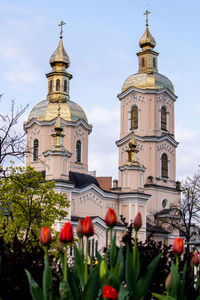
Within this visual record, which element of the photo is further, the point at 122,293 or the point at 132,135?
the point at 132,135

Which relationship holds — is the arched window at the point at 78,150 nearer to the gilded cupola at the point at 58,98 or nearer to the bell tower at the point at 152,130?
the gilded cupola at the point at 58,98

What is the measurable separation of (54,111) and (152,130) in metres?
8.92

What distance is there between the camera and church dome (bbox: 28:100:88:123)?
4491cm

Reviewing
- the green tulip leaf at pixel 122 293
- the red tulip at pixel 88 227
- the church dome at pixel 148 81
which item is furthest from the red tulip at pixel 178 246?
the church dome at pixel 148 81

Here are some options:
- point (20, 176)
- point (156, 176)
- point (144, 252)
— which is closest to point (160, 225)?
point (156, 176)

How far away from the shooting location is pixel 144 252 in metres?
6.51

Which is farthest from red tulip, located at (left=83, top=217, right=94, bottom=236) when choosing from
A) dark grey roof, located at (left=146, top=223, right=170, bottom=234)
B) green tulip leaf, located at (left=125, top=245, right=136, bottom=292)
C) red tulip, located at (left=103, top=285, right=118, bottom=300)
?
dark grey roof, located at (left=146, top=223, right=170, bottom=234)

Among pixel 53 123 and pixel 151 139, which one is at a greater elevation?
pixel 53 123

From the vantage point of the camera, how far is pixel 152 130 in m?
46.2

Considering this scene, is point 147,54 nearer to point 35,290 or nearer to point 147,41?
point 147,41

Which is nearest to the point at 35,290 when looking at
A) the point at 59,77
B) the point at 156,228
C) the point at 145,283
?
the point at 145,283

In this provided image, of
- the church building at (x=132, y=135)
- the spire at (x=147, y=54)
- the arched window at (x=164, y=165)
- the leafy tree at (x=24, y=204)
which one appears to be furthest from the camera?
the spire at (x=147, y=54)

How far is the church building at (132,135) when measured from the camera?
40.8 m

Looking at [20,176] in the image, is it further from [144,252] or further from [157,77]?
[157,77]
